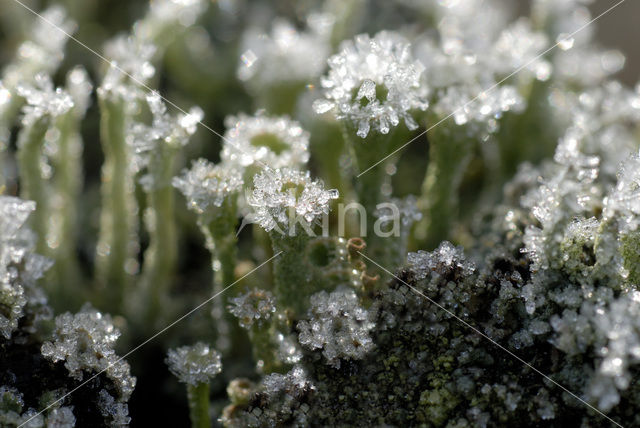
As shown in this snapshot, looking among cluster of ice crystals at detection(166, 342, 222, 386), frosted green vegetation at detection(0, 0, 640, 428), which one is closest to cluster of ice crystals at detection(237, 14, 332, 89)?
frosted green vegetation at detection(0, 0, 640, 428)

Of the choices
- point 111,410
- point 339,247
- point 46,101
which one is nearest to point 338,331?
point 339,247

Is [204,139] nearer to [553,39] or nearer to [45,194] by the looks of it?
[45,194]

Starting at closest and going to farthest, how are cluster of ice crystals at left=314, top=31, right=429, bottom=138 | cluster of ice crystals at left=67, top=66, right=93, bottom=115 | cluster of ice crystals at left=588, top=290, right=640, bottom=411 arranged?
cluster of ice crystals at left=588, top=290, right=640, bottom=411 → cluster of ice crystals at left=314, top=31, right=429, bottom=138 → cluster of ice crystals at left=67, top=66, right=93, bottom=115

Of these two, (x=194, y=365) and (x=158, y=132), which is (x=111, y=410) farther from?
(x=158, y=132)

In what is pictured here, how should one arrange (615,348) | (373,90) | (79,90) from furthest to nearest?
(79,90), (373,90), (615,348)

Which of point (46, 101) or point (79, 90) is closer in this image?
point (46, 101)

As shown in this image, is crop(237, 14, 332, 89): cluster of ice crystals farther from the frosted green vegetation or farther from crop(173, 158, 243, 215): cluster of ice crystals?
crop(173, 158, 243, 215): cluster of ice crystals

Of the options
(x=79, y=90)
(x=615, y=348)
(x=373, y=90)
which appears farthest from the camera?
(x=79, y=90)
